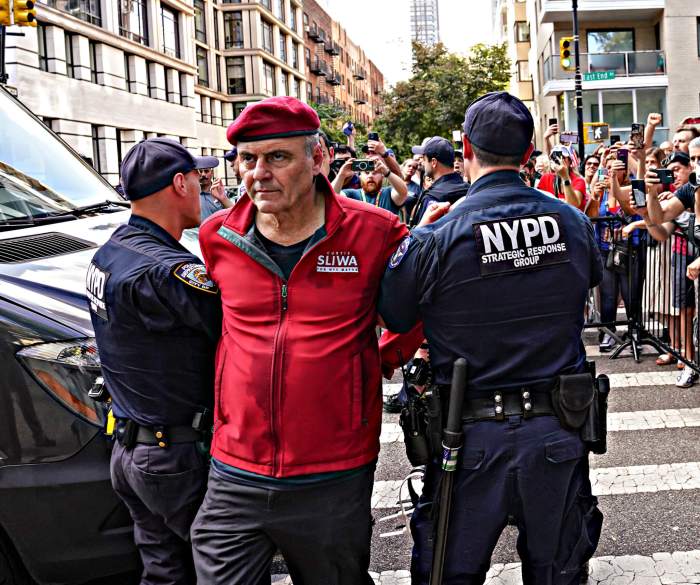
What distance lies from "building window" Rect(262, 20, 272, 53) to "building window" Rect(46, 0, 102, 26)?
2915 centimetres

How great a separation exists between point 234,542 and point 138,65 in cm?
3791

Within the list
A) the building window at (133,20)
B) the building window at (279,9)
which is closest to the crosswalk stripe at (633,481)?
the building window at (133,20)

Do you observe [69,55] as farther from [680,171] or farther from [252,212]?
[252,212]

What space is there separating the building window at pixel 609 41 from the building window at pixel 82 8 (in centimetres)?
2065

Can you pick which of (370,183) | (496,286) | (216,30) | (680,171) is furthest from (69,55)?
(496,286)

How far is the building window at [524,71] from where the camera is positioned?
158 ft

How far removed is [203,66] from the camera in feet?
180

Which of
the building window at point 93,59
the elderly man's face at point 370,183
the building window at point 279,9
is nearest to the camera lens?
the elderly man's face at point 370,183

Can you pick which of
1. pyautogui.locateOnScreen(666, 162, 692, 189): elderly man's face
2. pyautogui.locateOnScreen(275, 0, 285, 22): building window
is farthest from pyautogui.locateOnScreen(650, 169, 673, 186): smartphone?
pyautogui.locateOnScreen(275, 0, 285, 22): building window

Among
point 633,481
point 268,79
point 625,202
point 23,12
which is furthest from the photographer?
point 268,79

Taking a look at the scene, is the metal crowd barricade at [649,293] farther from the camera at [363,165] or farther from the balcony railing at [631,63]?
the balcony railing at [631,63]

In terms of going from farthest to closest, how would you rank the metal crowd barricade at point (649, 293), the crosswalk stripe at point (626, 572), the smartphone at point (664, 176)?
the metal crowd barricade at point (649, 293), the smartphone at point (664, 176), the crosswalk stripe at point (626, 572)

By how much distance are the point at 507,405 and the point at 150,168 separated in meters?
1.51

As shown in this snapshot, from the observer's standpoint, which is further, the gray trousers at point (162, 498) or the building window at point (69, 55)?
the building window at point (69, 55)
